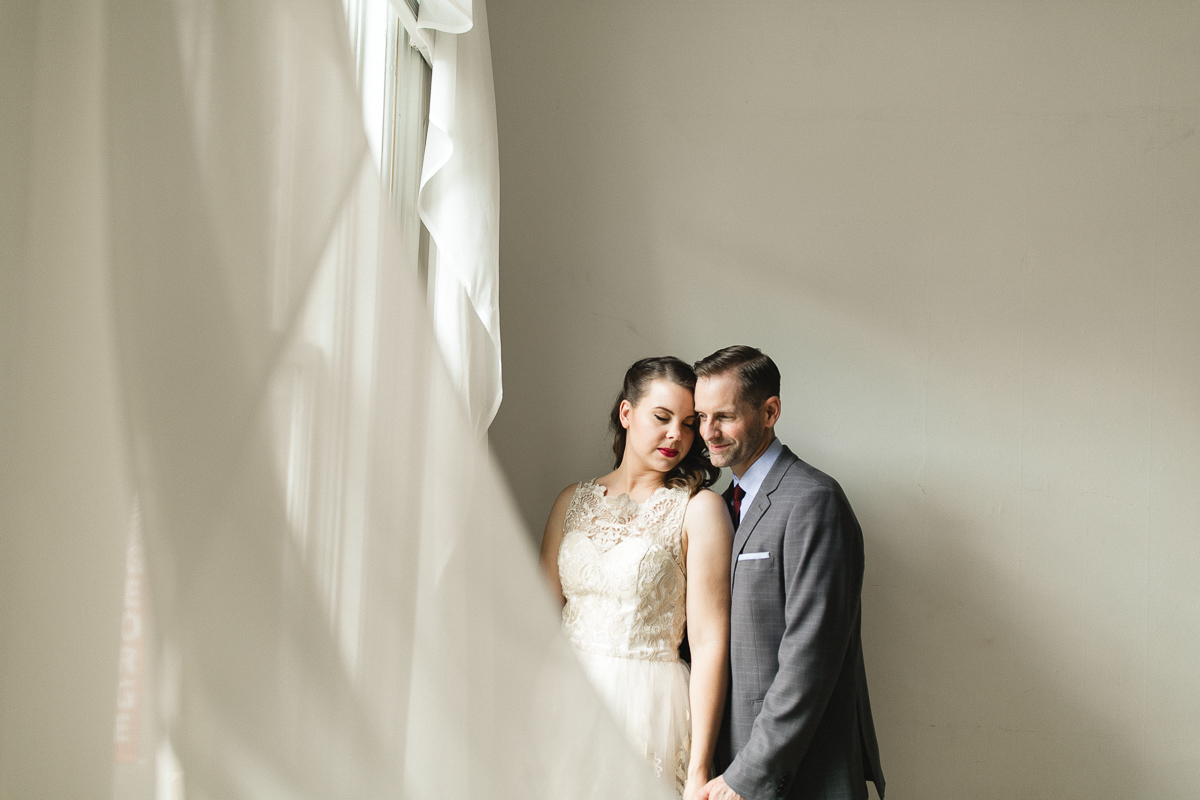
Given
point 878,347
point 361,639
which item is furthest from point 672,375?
point 361,639

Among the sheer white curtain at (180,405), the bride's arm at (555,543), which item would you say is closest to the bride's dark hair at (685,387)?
the bride's arm at (555,543)

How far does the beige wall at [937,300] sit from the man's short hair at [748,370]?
0.37 m

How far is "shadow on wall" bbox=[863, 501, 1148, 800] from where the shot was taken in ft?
6.41

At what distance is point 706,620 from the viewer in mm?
1613

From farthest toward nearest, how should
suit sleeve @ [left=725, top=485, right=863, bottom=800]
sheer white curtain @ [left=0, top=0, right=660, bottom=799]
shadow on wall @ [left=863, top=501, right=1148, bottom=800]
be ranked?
shadow on wall @ [left=863, top=501, right=1148, bottom=800]
suit sleeve @ [left=725, top=485, right=863, bottom=800]
sheer white curtain @ [left=0, top=0, right=660, bottom=799]

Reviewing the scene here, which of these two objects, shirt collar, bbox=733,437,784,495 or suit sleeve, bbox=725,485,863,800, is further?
shirt collar, bbox=733,437,784,495

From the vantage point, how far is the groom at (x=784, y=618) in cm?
146

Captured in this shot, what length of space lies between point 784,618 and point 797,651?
9 cm

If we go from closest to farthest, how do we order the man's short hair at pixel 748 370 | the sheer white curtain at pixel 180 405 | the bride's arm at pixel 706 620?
the sheer white curtain at pixel 180 405 < the bride's arm at pixel 706 620 < the man's short hair at pixel 748 370

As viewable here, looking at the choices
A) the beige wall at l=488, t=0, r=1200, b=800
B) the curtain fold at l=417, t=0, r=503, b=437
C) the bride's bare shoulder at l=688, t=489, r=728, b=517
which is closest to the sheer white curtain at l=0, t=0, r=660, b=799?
the curtain fold at l=417, t=0, r=503, b=437

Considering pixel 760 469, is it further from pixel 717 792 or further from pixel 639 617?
pixel 717 792

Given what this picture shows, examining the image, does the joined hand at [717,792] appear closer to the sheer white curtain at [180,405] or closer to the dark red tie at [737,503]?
the dark red tie at [737,503]

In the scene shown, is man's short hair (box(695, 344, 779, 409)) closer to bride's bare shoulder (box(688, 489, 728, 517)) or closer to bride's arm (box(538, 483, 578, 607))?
bride's bare shoulder (box(688, 489, 728, 517))

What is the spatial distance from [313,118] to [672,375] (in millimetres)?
1306
